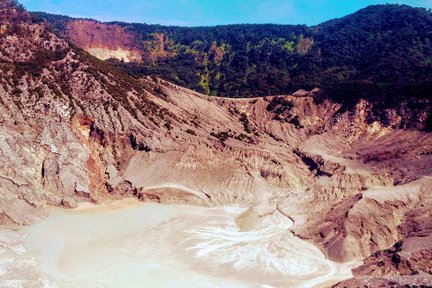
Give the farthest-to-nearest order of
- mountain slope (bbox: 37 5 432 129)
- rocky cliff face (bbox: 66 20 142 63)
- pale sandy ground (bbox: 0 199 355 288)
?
rocky cliff face (bbox: 66 20 142 63), mountain slope (bbox: 37 5 432 129), pale sandy ground (bbox: 0 199 355 288)

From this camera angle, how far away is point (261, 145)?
215ft

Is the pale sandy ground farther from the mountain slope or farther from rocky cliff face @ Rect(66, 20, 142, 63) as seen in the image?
rocky cliff face @ Rect(66, 20, 142, 63)

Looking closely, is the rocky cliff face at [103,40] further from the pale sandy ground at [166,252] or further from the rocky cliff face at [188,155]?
the pale sandy ground at [166,252]

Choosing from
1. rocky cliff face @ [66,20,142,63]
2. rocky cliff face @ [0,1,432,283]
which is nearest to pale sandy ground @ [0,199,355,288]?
rocky cliff face @ [0,1,432,283]

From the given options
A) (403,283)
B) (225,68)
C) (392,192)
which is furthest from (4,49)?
(225,68)

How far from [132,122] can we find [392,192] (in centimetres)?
3147

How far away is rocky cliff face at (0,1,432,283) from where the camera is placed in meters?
44.3

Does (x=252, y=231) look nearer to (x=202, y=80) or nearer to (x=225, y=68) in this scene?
(x=202, y=80)

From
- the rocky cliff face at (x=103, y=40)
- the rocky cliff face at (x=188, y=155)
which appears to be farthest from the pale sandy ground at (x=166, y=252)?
the rocky cliff face at (x=103, y=40)

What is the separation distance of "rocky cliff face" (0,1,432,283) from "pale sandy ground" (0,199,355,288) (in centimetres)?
237

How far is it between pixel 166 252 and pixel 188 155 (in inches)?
756


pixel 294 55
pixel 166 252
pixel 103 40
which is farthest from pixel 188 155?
pixel 103 40

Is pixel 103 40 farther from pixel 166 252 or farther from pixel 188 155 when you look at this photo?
pixel 166 252

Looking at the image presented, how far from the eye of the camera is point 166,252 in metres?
40.4
